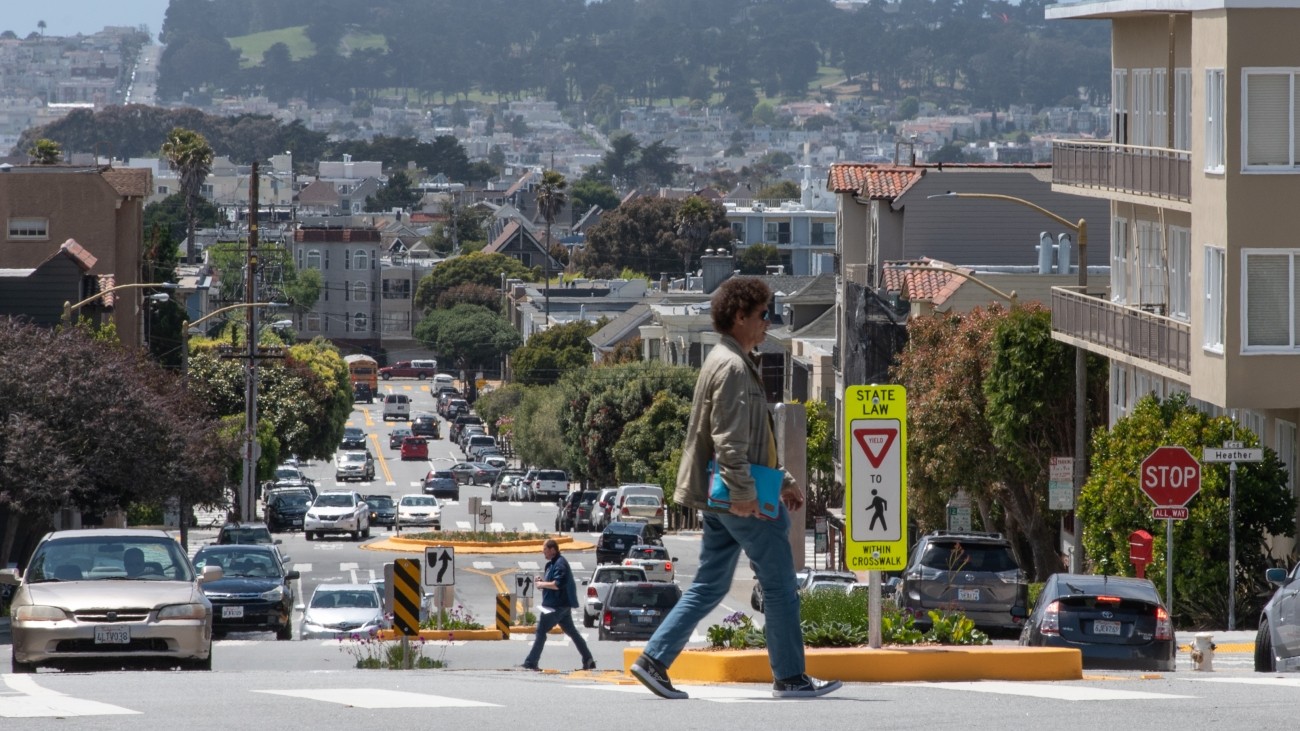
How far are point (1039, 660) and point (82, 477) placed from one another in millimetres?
24138

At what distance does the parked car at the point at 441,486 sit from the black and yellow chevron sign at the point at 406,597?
211ft

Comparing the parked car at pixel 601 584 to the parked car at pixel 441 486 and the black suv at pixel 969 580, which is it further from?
the parked car at pixel 441 486

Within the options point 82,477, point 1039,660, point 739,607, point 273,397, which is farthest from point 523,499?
point 1039,660

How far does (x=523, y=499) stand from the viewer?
8544cm

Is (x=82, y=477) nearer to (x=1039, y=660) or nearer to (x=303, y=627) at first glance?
(x=303, y=627)

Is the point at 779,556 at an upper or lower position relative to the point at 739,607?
upper

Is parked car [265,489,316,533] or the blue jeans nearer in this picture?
the blue jeans

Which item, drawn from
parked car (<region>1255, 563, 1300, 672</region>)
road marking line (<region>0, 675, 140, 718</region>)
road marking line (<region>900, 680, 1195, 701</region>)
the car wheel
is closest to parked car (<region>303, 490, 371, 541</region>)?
parked car (<region>1255, 563, 1300, 672</region>)

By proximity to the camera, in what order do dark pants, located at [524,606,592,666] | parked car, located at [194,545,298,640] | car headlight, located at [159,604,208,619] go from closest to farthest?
car headlight, located at [159,604,208,619], dark pants, located at [524,606,592,666], parked car, located at [194,545,298,640]

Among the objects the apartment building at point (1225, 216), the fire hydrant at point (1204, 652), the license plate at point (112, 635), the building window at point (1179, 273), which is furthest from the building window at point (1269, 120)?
the license plate at point (112, 635)

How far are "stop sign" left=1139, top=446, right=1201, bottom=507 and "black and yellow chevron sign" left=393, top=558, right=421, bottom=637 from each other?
32.8 feet

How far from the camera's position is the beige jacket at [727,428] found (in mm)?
10711

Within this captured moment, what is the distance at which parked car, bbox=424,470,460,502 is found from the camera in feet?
285

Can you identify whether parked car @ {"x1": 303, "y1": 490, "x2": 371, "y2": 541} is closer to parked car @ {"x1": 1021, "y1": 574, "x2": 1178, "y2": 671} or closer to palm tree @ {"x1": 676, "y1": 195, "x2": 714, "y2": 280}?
parked car @ {"x1": 1021, "y1": 574, "x2": 1178, "y2": 671}
